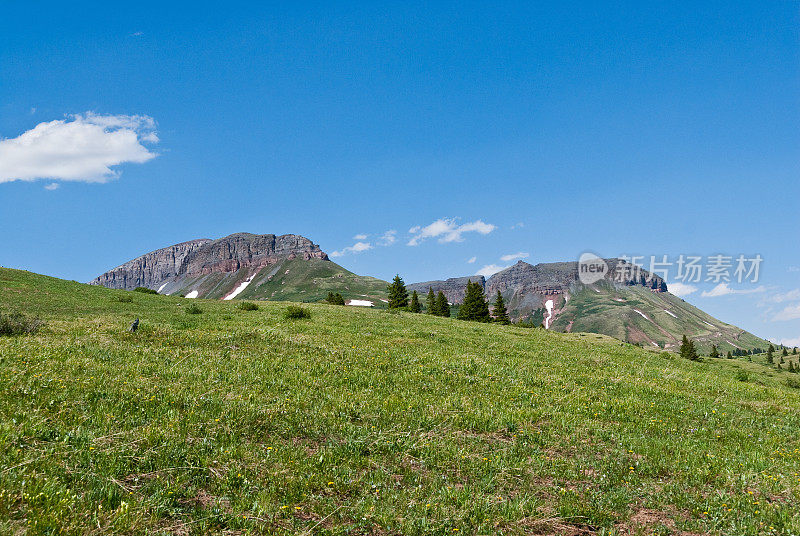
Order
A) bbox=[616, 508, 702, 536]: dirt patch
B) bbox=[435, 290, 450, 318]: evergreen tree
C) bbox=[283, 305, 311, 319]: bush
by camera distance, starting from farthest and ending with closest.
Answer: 1. bbox=[435, 290, 450, 318]: evergreen tree
2. bbox=[283, 305, 311, 319]: bush
3. bbox=[616, 508, 702, 536]: dirt patch

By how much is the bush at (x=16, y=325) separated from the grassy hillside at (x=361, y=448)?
220 centimetres

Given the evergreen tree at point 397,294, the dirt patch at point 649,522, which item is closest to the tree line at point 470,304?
the evergreen tree at point 397,294

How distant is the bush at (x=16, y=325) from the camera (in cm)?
1681

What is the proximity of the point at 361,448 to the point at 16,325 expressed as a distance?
17203 mm

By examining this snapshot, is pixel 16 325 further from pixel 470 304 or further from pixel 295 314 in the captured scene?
pixel 470 304

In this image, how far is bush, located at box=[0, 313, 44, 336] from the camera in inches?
662

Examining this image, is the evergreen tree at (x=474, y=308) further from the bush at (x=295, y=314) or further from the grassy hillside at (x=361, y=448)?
the grassy hillside at (x=361, y=448)

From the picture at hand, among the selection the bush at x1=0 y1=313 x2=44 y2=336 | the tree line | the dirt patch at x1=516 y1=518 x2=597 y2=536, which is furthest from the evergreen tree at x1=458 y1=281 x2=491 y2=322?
the dirt patch at x1=516 y1=518 x2=597 y2=536

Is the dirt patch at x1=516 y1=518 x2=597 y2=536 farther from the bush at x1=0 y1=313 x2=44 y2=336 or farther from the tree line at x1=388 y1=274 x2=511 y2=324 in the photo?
the tree line at x1=388 y1=274 x2=511 y2=324

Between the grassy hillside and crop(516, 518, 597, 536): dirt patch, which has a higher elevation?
the grassy hillside

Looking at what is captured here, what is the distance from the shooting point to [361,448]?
865 cm

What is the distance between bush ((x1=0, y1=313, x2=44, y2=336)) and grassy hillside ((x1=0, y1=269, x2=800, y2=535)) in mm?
2205

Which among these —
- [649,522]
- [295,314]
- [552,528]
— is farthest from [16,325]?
[649,522]

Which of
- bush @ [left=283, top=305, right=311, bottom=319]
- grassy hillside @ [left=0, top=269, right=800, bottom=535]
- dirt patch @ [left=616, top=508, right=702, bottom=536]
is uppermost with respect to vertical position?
bush @ [left=283, top=305, right=311, bottom=319]
